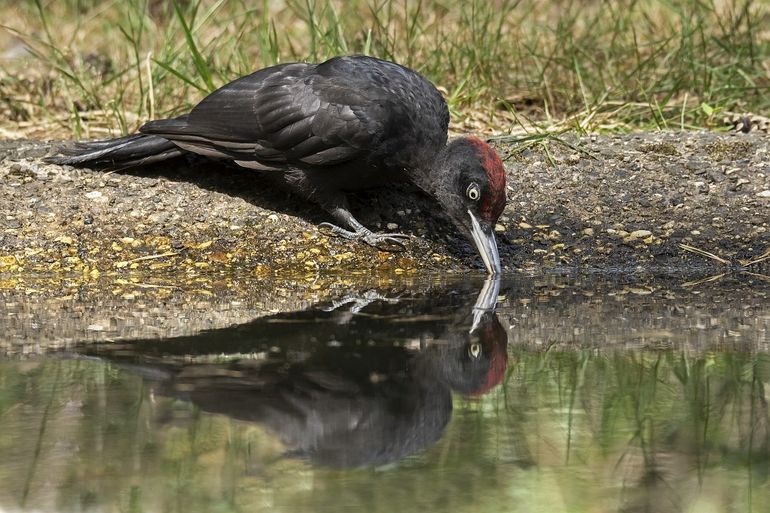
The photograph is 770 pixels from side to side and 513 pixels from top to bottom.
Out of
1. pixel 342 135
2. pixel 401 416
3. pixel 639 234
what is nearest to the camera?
pixel 401 416

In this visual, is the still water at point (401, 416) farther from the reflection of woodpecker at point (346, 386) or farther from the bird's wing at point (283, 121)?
the bird's wing at point (283, 121)

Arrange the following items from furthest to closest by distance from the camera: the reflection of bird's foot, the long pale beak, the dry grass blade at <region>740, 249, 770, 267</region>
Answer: the dry grass blade at <region>740, 249, 770, 267</region> → the long pale beak → the reflection of bird's foot

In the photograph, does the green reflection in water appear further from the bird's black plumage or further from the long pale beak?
the bird's black plumage

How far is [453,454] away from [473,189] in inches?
99.1

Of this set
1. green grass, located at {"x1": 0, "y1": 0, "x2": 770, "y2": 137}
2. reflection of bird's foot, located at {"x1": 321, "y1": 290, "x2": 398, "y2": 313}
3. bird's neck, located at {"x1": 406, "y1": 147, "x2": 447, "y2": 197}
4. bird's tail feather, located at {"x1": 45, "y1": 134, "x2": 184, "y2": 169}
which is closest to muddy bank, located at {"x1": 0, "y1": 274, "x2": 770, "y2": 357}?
reflection of bird's foot, located at {"x1": 321, "y1": 290, "x2": 398, "y2": 313}

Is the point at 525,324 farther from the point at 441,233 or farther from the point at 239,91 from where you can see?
the point at 239,91

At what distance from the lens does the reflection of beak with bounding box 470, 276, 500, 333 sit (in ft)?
12.7

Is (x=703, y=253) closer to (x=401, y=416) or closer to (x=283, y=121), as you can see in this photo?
(x=283, y=121)

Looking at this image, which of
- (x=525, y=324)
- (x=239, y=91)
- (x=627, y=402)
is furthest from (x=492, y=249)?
(x=627, y=402)

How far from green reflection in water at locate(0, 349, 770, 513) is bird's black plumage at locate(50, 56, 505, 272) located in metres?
2.03

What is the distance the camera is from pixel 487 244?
189 inches

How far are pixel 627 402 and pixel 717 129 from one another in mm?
3998

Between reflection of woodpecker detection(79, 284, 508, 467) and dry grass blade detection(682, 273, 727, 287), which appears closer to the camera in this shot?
reflection of woodpecker detection(79, 284, 508, 467)

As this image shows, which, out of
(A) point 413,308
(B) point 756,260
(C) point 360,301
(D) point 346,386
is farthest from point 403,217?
(D) point 346,386
